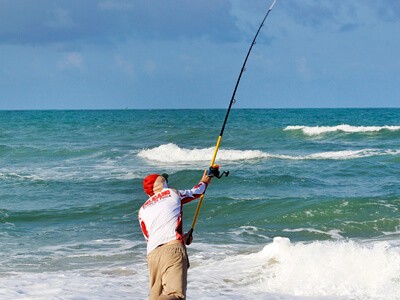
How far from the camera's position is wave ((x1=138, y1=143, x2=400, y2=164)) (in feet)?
91.6

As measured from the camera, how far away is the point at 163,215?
5543 millimetres

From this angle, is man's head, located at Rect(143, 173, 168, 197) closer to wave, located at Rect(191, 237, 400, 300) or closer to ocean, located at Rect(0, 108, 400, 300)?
ocean, located at Rect(0, 108, 400, 300)

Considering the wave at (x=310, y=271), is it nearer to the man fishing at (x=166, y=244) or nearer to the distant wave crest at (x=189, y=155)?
the man fishing at (x=166, y=244)

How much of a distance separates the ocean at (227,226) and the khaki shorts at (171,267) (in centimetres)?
268

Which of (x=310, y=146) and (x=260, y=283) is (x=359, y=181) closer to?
(x=260, y=283)

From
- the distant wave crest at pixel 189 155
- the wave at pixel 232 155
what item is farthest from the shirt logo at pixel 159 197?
the distant wave crest at pixel 189 155

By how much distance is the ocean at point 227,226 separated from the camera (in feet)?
28.7

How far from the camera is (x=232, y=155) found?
97.2 ft

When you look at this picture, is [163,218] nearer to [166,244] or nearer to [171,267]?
[166,244]

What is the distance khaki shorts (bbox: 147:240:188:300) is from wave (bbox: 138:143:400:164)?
21857 millimetres

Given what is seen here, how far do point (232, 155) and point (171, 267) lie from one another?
24163 millimetres

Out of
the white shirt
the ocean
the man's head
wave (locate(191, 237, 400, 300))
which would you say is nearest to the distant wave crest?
the ocean

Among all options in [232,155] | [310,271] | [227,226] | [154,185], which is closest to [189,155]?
[232,155]

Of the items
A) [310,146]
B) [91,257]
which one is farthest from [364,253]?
[310,146]
